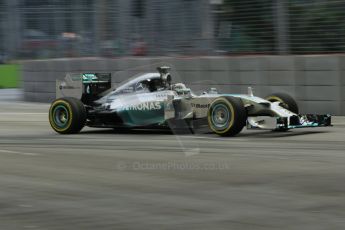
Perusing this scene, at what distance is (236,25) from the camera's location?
15984mm

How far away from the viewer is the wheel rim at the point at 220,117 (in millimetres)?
10633

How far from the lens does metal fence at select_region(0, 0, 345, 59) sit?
581 inches

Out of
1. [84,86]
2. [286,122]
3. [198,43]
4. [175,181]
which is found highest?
[198,43]

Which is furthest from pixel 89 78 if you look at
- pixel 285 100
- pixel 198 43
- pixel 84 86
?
pixel 198 43

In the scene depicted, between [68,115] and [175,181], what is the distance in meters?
4.97

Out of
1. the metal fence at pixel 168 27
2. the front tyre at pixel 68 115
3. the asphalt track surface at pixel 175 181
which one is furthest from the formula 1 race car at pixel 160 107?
the metal fence at pixel 168 27

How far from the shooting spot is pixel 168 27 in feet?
57.1

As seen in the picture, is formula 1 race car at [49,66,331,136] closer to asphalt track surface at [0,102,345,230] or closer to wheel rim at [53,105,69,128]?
wheel rim at [53,105,69,128]

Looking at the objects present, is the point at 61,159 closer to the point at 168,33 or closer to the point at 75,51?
the point at 168,33

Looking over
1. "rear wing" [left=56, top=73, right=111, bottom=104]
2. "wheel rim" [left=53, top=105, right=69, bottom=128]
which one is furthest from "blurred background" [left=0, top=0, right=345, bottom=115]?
"wheel rim" [left=53, top=105, right=69, bottom=128]

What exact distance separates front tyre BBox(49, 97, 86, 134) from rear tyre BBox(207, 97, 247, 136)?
7.24ft

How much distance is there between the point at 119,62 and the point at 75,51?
2.32m

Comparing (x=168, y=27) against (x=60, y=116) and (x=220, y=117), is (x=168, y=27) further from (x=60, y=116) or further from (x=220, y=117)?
(x=220, y=117)

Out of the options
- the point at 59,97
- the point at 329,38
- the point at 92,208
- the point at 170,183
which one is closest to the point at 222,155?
the point at 170,183
